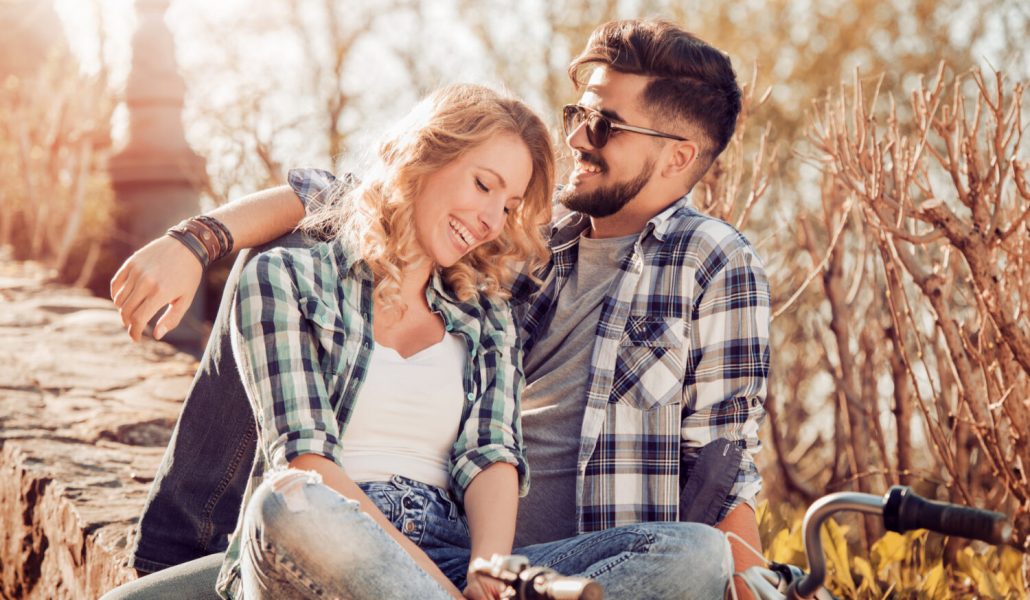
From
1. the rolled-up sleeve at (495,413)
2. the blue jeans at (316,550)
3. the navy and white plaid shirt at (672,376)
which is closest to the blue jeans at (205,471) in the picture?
the rolled-up sleeve at (495,413)

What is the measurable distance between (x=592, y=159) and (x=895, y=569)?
1.80m

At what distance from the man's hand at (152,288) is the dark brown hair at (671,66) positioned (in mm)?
1404

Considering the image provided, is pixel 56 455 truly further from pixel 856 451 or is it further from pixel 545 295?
pixel 856 451

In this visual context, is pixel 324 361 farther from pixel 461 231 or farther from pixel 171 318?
pixel 461 231

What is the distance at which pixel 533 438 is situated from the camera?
2896mm

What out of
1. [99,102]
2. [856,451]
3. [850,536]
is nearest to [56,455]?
[856,451]

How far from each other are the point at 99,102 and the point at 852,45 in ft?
19.9

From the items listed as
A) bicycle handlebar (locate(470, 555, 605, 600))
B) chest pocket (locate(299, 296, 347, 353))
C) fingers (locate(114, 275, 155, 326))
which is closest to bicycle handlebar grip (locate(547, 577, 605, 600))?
bicycle handlebar (locate(470, 555, 605, 600))

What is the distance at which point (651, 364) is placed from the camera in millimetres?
2771

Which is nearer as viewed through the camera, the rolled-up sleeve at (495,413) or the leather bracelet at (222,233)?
the rolled-up sleeve at (495,413)

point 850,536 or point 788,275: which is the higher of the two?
point 788,275

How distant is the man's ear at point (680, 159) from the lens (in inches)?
125

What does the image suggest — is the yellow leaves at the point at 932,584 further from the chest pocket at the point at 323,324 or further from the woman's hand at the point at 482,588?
the chest pocket at the point at 323,324

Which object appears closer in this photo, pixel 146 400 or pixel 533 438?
pixel 533 438
